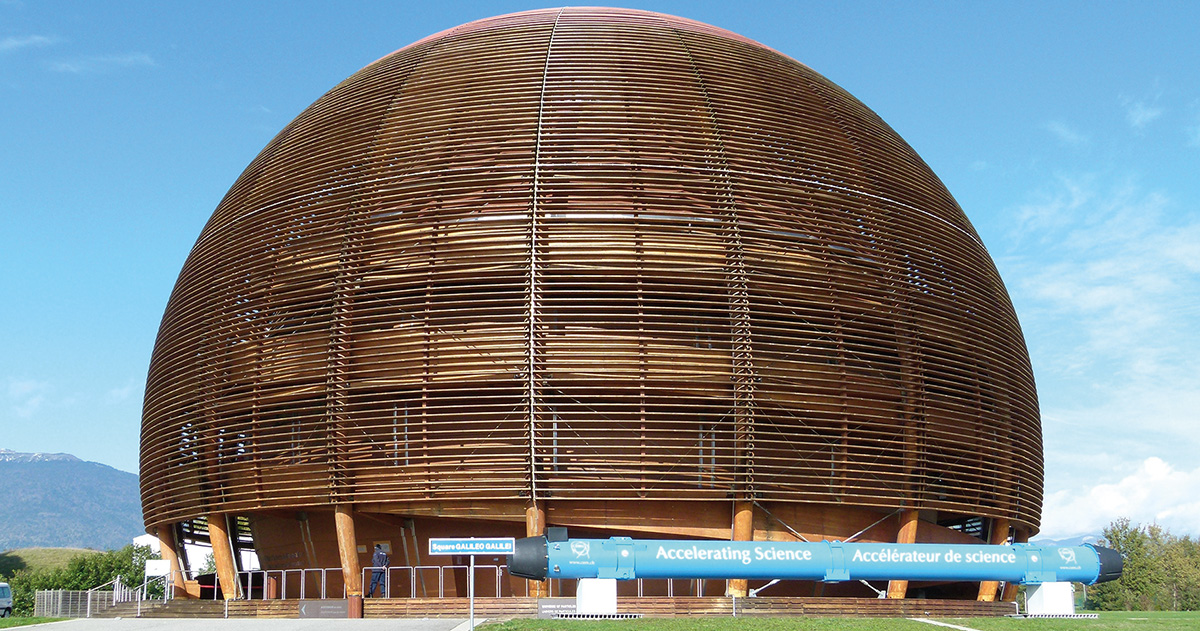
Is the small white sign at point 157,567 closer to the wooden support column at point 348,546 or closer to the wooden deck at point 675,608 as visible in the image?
the wooden deck at point 675,608

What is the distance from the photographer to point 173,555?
1003 inches

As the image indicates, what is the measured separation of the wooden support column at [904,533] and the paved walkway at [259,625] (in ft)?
27.6

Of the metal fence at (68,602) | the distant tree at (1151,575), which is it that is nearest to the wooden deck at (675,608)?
the metal fence at (68,602)

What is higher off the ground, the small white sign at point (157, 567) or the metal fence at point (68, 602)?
the small white sign at point (157, 567)

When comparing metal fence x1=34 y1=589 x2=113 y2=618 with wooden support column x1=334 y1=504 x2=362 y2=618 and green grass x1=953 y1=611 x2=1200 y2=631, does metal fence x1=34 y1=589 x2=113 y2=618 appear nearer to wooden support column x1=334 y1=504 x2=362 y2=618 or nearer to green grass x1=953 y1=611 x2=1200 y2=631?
wooden support column x1=334 y1=504 x2=362 y2=618

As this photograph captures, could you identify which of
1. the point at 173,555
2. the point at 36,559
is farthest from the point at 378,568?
the point at 36,559

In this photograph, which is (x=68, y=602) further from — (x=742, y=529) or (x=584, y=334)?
(x=742, y=529)

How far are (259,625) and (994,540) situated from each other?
15.5m

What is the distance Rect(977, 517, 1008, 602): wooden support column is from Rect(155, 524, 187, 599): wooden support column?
1738cm

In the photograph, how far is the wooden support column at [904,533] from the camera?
21.9 metres

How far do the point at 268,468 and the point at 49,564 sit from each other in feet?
204

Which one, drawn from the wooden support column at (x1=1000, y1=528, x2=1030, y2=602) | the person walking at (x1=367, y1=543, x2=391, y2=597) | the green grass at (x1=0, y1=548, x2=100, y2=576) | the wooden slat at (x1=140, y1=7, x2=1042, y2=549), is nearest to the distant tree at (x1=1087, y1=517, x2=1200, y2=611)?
the wooden support column at (x1=1000, y1=528, x2=1030, y2=602)

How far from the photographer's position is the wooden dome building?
2066 cm

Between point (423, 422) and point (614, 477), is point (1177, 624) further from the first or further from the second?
point (423, 422)
